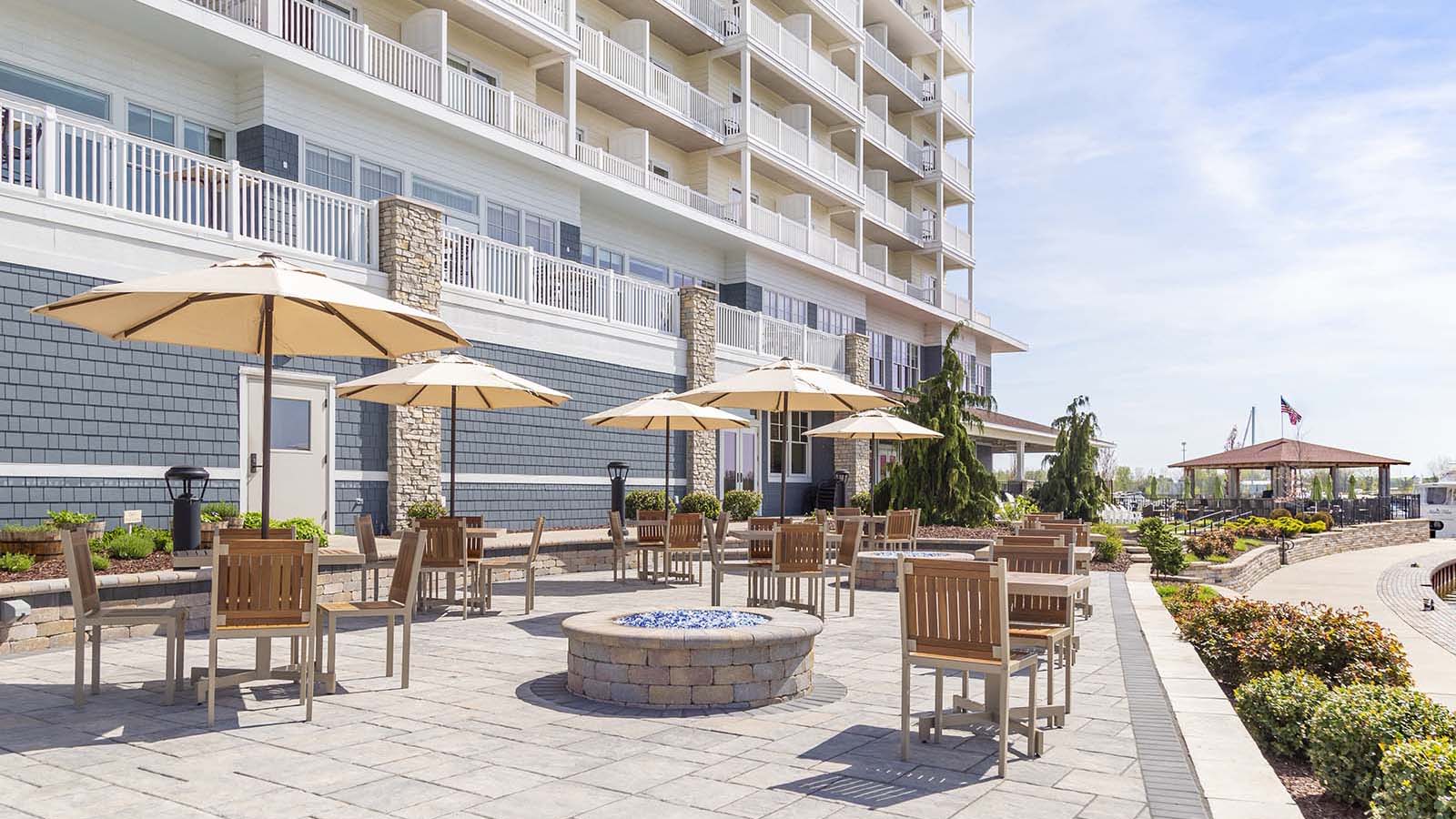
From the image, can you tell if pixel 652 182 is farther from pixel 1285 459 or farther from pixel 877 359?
pixel 1285 459

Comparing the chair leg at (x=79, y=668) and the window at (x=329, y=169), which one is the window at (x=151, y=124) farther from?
the chair leg at (x=79, y=668)

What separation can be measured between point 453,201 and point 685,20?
30.3 ft

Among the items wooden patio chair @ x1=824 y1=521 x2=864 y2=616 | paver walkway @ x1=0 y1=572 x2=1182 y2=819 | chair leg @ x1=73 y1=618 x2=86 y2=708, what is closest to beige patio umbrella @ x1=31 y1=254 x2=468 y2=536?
chair leg @ x1=73 y1=618 x2=86 y2=708

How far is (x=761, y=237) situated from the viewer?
89.7 feet

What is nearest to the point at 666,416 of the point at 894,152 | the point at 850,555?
the point at 850,555

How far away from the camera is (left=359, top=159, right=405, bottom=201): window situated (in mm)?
17453

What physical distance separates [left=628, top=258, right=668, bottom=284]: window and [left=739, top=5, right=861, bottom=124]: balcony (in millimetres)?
6300

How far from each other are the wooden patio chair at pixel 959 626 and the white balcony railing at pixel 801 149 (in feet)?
74.0

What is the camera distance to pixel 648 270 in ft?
82.8

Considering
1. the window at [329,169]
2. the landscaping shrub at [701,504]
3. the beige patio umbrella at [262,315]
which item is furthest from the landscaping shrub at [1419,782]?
the landscaping shrub at [701,504]

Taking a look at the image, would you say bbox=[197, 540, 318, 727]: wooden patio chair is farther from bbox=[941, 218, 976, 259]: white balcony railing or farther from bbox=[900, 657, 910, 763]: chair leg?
bbox=[941, 218, 976, 259]: white balcony railing

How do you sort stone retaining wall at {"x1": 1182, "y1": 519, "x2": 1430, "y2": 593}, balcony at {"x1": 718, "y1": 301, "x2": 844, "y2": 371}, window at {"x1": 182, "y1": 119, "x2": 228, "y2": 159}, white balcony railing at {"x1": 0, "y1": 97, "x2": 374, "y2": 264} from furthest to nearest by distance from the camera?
balcony at {"x1": 718, "y1": 301, "x2": 844, "y2": 371}, stone retaining wall at {"x1": 1182, "y1": 519, "x2": 1430, "y2": 593}, window at {"x1": 182, "y1": 119, "x2": 228, "y2": 159}, white balcony railing at {"x1": 0, "y1": 97, "x2": 374, "y2": 264}

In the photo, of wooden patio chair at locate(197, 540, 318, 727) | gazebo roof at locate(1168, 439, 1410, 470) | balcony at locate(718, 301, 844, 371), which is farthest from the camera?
gazebo roof at locate(1168, 439, 1410, 470)

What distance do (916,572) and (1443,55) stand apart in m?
9.88
